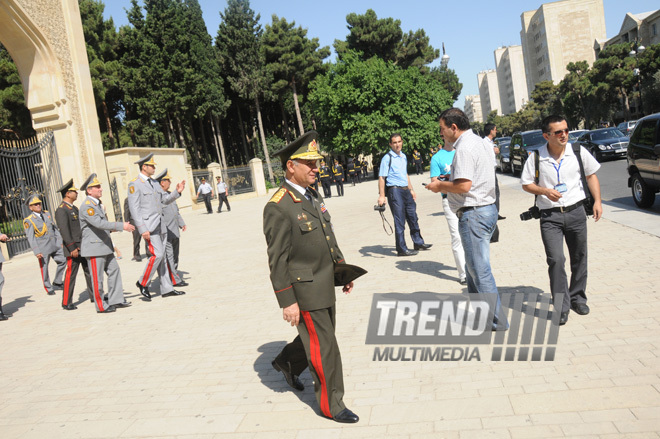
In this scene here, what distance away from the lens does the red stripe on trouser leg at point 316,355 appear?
356 cm

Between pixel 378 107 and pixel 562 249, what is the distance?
33.6 m

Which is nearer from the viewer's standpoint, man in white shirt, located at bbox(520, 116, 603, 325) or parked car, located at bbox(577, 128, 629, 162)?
man in white shirt, located at bbox(520, 116, 603, 325)

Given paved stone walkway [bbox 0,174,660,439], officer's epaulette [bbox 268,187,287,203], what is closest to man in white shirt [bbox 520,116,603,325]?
paved stone walkway [bbox 0,174,660,439]

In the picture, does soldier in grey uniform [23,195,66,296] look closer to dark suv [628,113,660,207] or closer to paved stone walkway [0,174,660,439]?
paved stone walkway [0,174,660,439]

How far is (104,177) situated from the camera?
1975 centimetres

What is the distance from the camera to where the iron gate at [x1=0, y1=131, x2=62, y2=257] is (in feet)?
50.0

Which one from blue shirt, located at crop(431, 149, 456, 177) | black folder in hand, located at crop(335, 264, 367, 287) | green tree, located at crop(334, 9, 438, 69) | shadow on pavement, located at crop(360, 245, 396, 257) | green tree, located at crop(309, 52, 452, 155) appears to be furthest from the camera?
green tree, located at crop(334, 9, 438, 69)

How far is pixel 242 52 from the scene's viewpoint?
4600cm

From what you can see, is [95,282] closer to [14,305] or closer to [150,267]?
[150,267]

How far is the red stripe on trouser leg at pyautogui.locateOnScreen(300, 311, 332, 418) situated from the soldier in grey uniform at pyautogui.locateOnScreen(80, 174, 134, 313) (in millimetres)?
4582

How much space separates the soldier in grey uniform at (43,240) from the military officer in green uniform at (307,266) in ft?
26.0

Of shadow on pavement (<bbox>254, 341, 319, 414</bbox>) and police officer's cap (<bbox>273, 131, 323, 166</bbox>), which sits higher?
police officer's cap (<bbox>273, 131, 323, 166</bbox>)

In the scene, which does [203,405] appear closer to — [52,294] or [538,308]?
[538,308]

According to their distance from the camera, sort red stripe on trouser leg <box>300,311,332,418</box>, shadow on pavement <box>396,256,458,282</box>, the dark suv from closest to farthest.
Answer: red stripe on trouser leg <box>300,311,332,418</box>, shadow on pavement <box>396,256,458,282</box>, the dark suv
